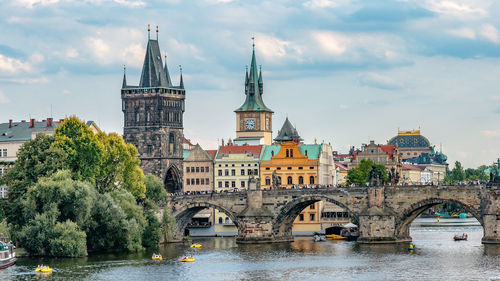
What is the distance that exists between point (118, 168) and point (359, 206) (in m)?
29.0

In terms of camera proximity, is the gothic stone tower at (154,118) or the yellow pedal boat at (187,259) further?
the gothic stone tower at (154,118)

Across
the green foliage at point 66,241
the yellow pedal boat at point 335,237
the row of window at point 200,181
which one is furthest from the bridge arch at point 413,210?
the row of window at point 200,181

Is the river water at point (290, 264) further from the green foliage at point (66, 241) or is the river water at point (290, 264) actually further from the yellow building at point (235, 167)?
the yellow building at point (235, 167)

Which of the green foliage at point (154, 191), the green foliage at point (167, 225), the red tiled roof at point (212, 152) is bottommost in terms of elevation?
the green foliage at point (167, 225)

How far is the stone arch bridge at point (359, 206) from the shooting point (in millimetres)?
127688

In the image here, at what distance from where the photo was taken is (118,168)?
5276 inches

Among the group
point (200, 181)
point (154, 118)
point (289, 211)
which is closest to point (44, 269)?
point (289, 211)

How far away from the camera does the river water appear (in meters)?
101

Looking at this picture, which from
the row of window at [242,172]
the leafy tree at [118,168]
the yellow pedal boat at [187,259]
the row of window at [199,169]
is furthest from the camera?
the row of window at [199,169]

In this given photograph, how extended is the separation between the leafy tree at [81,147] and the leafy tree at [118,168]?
4.34 meters

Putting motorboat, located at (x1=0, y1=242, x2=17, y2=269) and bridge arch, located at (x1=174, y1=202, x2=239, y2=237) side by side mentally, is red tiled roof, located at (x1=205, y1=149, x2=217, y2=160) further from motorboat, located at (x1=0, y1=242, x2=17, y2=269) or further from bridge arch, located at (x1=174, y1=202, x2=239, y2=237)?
motorboat, located at (x1=0, y1=242, x2=17, y2=269)

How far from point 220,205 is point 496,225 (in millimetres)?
36204

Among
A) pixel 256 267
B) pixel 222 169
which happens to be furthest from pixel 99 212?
pixel 222 169

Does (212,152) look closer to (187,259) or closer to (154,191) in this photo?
(154,191)
